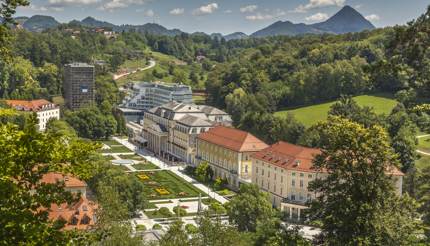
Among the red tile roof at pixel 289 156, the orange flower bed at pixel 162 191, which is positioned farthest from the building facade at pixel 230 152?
the orange flower bed at pixel 162 191

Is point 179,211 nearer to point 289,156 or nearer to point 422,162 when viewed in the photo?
point 289,156

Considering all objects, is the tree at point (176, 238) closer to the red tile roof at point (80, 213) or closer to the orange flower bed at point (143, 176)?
the red tile roof at point (80, 213)

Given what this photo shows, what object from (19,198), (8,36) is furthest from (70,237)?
(8,36)

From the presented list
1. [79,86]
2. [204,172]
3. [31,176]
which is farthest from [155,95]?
[31,176]

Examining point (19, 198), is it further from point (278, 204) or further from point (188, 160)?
point (188, 160)

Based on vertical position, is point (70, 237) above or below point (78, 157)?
below
